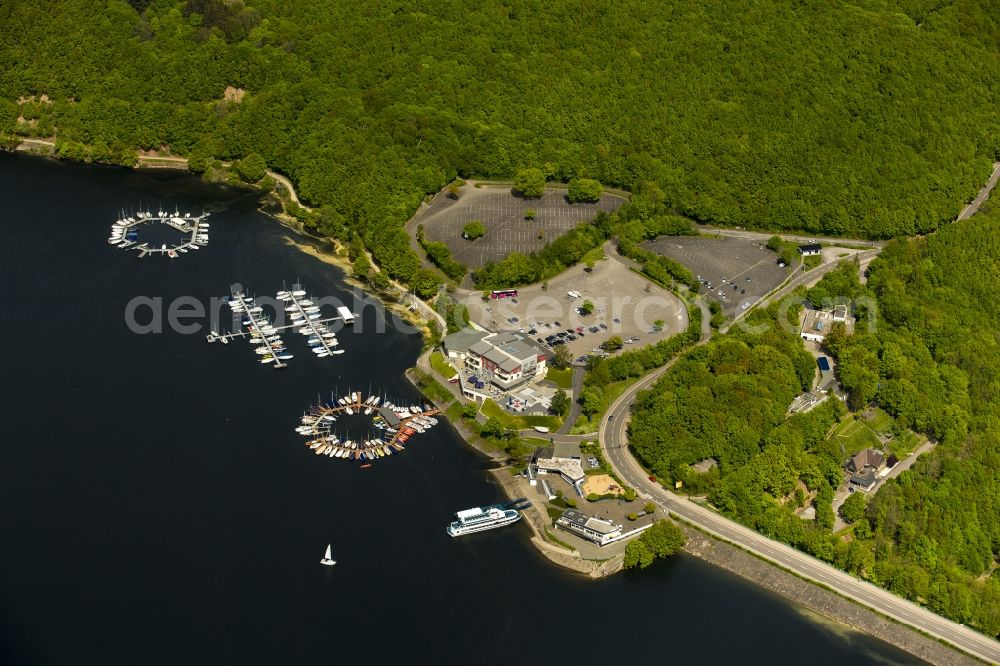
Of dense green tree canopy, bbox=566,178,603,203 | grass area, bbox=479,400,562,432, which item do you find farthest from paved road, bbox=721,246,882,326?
dense green tree canopy, bbox=566,178,603,203

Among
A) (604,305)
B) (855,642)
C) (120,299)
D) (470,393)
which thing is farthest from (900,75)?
(120,299)

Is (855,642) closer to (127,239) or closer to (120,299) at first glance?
(120,299)

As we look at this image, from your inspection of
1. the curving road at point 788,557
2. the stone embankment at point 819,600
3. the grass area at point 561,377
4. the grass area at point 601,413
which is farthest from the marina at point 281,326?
the stone embankment at point 819,600

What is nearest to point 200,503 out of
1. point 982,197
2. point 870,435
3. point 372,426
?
point 372,426

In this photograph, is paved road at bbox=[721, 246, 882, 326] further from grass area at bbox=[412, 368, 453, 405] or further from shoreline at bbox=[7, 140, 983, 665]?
shoreline at bbox=[7, 140, 983, 665]

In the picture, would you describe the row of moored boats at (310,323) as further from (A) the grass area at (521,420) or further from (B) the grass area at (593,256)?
(B) the grass area at (593,256)
